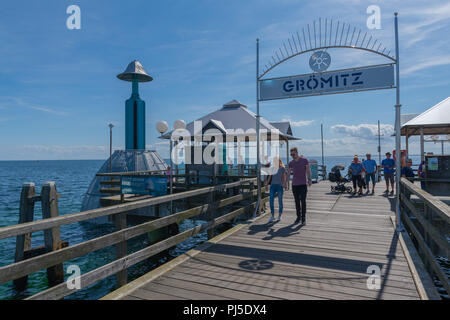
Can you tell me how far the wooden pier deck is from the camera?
3.76 metres

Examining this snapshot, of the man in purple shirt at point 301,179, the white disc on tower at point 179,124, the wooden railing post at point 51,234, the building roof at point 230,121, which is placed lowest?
the wooden railing post at point 51,234

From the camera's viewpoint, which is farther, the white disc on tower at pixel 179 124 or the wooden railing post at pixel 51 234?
the white disc on tower at pixel 179 124

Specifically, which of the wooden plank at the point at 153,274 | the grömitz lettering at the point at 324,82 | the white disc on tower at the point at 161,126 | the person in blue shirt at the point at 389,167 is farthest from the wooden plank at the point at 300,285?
the person in blue shirt at the point at 389,167

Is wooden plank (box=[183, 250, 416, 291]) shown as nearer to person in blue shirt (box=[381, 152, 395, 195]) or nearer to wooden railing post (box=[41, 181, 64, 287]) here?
wooden railing post (box=[41, 181, 64, 287])

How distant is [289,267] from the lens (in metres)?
4.65

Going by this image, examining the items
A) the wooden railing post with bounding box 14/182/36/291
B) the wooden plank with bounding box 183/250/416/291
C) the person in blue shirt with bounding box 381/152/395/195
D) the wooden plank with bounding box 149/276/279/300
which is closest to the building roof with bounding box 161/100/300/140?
the person in blue shirt with bounding box 381/152/395/195

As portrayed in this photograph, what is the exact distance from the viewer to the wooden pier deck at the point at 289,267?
12.3ft

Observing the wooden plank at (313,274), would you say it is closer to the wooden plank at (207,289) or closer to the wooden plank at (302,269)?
the wooden plank at (302,269)

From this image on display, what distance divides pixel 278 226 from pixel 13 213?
78.0 feet

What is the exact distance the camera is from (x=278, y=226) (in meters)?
7.41
